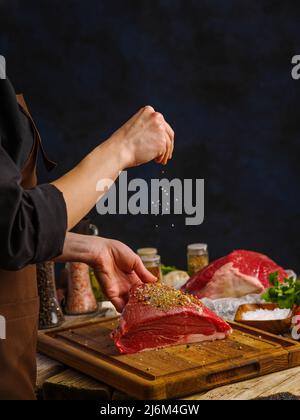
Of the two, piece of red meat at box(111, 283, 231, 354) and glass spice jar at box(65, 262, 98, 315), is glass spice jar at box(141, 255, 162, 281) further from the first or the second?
piece of red meat at box(111, 283, 231, 354)

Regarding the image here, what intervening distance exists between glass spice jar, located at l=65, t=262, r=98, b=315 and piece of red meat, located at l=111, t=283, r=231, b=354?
537 millimetres

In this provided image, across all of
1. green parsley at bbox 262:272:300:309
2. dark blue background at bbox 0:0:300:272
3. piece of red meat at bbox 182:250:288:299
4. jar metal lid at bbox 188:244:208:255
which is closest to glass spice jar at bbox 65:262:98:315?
piece of red meat at bbox 182:250:288:299

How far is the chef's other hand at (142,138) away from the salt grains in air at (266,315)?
28.3 inches

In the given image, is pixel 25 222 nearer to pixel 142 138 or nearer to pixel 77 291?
pixel 142 138

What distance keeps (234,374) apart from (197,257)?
1.11 m

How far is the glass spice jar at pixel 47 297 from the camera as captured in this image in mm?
2504

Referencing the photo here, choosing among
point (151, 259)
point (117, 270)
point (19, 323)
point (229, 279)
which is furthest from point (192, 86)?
point (19, 323)

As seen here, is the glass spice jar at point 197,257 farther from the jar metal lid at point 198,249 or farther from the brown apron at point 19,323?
the brown apron at point 19,323

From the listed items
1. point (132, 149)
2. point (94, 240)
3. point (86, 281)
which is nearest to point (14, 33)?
point (86, 281)

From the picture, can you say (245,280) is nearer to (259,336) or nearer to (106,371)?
(259,336)

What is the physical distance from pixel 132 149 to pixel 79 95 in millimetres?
2664

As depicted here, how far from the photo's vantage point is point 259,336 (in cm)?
222

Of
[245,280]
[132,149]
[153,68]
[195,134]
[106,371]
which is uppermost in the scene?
[153,68]

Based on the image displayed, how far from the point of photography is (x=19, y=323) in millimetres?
1802
